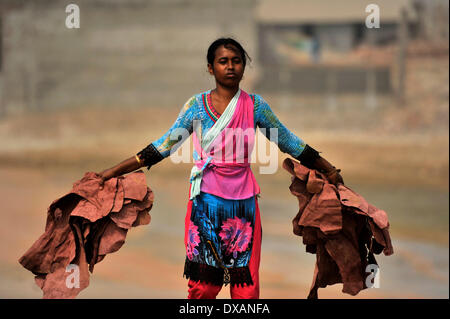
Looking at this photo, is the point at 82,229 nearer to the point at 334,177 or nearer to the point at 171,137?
the point at 171,137

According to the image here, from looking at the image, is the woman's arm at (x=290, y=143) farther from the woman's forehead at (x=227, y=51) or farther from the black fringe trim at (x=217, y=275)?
the black fringe trim at (x=217, y=275)

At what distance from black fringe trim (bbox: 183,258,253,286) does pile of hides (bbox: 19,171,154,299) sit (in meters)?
0.33

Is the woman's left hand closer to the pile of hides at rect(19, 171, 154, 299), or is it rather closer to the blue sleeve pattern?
the blue sleeve pattern

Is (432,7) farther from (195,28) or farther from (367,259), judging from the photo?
(367,259)

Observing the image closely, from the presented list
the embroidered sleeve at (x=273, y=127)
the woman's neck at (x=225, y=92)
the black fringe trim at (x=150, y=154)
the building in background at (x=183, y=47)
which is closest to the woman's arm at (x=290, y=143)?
the embroidered sleeve at (x=273, y=127)

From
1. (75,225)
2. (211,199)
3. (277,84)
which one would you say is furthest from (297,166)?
(277,84)

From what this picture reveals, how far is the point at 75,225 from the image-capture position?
2.71m

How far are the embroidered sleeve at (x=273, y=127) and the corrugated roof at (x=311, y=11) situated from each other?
37.1 ft

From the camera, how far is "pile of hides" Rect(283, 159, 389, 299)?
2766 millimetres

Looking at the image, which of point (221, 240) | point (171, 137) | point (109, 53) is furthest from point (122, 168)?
point (109, 53)

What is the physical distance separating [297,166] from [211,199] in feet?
1.37

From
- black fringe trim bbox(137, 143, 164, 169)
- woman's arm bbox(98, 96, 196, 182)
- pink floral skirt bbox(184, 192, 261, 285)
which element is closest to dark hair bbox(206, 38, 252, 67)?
woman's arm bbox(98, 96, 196, 182)

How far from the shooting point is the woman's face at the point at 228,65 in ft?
8.73

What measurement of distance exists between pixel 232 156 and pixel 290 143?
29 centimetres
